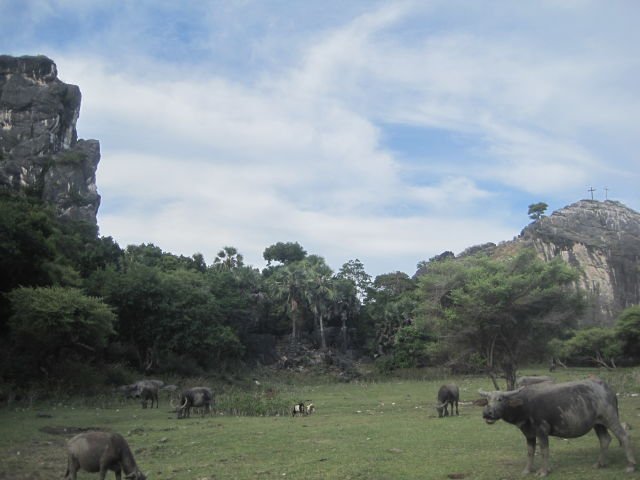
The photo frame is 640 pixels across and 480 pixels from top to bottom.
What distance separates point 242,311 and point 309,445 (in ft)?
145

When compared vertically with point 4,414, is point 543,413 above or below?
above

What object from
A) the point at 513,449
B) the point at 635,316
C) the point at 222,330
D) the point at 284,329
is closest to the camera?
the point at 513,449

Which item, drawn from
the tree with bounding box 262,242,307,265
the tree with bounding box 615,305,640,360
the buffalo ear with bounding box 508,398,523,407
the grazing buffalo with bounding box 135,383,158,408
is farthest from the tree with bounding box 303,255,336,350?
the buffalo ear with bounding box 508,398,523,407

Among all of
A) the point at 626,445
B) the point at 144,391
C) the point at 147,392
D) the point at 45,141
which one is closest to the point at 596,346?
the point at 147,392

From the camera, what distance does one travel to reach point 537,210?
115375 mm

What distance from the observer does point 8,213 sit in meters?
34.2

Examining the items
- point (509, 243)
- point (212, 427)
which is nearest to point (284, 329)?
point (212, 427)

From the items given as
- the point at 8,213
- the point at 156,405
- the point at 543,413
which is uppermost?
the point at 8,213

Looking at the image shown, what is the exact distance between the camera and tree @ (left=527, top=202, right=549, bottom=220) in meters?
115

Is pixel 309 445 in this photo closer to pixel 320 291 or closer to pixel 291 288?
pixel 320 291

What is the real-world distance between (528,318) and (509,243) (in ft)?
328

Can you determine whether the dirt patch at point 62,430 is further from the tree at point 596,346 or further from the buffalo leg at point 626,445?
the tree at point 596,346

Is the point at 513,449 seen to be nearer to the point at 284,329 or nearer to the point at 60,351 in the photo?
the point at 60,351

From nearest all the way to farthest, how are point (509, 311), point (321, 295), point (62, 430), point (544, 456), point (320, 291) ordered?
point (544, 456) → point (62, 430) → point (509, 311) → point (320, 291) → point (321, 295)
